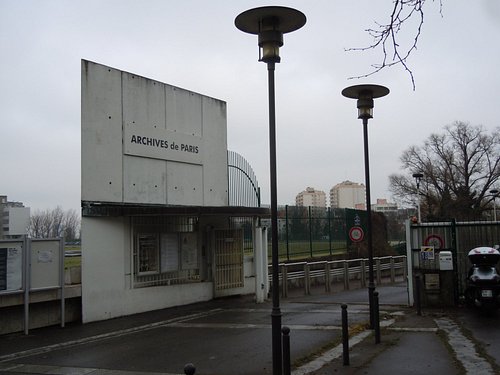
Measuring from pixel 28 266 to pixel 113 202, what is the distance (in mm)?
3070

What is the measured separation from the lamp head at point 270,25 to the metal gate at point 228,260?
10.7 meters

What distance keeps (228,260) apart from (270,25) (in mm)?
11427

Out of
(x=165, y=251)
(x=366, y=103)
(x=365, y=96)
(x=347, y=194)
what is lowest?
(x=165, y=251)

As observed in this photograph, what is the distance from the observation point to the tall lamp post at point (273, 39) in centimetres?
643

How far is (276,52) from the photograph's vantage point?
22.0 feet

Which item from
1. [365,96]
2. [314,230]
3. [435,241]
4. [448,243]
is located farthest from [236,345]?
[314,230]

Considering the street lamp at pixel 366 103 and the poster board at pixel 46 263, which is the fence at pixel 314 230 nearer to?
the poster board at pixel 46 263

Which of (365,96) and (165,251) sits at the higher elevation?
(365,96)

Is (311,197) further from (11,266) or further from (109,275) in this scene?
(11,266)

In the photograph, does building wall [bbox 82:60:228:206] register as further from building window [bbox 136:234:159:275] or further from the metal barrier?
the metal barrier

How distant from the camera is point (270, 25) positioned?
6.63 m

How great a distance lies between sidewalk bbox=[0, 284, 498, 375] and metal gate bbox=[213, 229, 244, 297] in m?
2.59

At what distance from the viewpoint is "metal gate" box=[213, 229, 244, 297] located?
16.9 metres

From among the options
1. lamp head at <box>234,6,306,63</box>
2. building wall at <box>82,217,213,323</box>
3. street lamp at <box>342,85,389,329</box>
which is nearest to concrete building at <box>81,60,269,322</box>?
building wall at <box>82,217,213,323</box>
